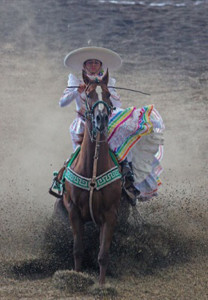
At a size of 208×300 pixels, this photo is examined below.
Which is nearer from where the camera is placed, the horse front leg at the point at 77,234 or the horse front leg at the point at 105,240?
the horse front leg at the point at 105,240

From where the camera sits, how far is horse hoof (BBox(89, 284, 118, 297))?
5.44 metres

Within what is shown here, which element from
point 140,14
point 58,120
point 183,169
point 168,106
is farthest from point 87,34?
point 183,169

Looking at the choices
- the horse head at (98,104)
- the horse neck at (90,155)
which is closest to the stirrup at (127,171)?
the horse neck at (90,155)

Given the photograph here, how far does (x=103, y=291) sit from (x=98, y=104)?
1.81 m

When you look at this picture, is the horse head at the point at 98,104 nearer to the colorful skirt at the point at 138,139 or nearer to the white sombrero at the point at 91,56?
the colorful skirt at the point at 138,139

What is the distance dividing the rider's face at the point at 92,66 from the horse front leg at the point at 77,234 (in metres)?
1.61

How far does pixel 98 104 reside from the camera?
5602mm

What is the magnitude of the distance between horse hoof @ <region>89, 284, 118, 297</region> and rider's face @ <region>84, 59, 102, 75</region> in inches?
97.7

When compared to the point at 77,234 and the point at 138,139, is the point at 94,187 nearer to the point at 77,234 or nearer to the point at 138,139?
the point at 77,234

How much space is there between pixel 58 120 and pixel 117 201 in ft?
26.3

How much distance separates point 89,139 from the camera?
5.89 meters

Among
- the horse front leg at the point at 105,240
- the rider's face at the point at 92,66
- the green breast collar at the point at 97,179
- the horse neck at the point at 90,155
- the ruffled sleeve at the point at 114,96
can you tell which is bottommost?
the horse front leg at the point at 105,240

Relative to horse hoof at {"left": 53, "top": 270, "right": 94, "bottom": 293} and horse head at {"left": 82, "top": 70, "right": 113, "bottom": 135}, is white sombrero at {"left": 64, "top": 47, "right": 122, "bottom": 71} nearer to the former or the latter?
horse head at {"left": 82, "top": 70, "right": 113, "bottom": 135}

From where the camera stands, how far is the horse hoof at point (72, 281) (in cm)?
554
